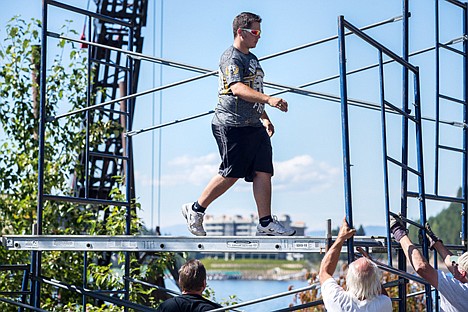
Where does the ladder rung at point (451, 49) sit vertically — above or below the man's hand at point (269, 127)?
above

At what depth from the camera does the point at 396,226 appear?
531 cm

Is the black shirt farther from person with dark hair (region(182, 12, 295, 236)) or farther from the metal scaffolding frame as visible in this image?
person with dark hair (region(182, 12, 295, 236))

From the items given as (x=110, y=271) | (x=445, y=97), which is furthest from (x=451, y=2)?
(x=110, y=271)

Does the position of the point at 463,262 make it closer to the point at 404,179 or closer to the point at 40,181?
the point at 404,179

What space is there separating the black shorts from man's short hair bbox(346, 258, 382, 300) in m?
1.31

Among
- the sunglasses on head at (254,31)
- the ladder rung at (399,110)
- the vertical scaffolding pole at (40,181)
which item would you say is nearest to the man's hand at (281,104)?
the ladder rung at (399,110)

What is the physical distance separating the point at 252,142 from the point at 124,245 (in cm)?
97

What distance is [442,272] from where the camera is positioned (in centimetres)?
555

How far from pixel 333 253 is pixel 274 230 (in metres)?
0.89

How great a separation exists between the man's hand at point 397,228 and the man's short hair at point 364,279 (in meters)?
0.64

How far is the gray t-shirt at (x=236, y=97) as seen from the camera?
577 centimetres

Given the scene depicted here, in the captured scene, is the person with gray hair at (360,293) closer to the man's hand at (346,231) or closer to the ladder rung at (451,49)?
the man's hand at (346,231)

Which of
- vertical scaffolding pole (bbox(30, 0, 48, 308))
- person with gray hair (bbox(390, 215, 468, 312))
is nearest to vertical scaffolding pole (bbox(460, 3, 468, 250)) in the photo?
person with gray hair (bbox(390, 215, 468, 312))

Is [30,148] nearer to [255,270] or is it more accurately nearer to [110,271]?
[110,271]
